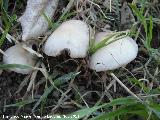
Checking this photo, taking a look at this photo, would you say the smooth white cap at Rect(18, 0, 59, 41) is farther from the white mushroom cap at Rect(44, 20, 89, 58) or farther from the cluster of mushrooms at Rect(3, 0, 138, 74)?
the white mushroom cap at Rect(44, 20, 89, 58)

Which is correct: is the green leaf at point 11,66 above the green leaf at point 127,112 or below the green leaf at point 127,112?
above

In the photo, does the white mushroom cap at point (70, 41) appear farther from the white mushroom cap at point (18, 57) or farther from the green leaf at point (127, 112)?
the green leaf at point (127, 112)

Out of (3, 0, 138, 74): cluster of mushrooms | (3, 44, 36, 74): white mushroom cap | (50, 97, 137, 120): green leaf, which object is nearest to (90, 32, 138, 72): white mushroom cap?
(3, 0, 138, 74): cluster of mushrooms

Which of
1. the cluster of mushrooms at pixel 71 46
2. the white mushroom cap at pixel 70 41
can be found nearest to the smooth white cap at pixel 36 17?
the cluster of mushrooms at pixel 71 46

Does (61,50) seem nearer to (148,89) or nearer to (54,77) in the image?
(54,77)

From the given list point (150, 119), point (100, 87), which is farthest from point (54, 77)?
point (150, 119)

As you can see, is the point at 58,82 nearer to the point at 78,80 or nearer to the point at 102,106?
the point at 78,80

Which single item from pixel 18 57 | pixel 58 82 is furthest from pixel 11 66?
pixel 58 82
